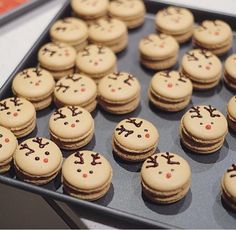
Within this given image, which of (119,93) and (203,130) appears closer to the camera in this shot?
(203,130)

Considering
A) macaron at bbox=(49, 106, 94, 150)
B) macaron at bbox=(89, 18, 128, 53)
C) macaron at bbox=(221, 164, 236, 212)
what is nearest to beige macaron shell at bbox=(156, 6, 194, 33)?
macaron at bbox=(89, 18, 128, 53)

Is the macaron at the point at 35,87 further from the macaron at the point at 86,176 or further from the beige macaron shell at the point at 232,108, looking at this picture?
the beige macaron shell at the point at 232,108

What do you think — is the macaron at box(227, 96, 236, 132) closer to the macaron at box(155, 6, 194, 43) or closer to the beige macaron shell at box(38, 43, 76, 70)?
the macaron at box(155, 6, 194, 43)

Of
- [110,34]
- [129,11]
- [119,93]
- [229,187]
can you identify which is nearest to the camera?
[229,187]

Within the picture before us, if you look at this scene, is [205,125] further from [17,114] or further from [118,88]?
[17,114]

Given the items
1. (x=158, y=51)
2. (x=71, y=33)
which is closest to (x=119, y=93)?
(x=158, y=51)
